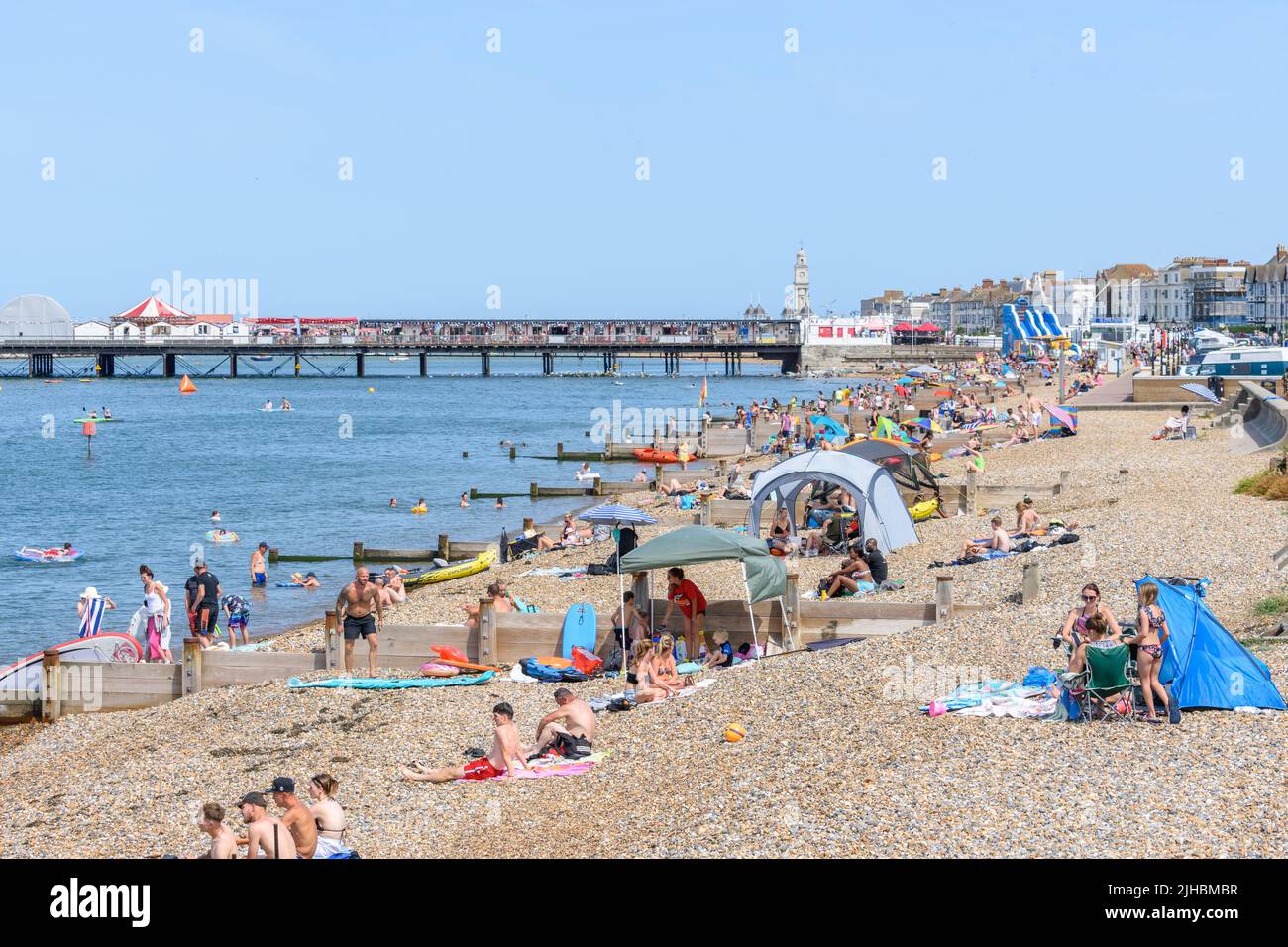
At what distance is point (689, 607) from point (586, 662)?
1.09 m

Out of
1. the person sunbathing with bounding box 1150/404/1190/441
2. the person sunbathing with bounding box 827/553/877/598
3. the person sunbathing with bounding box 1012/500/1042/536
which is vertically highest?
the person sunbathing with bounding box 1150/404/1190/441

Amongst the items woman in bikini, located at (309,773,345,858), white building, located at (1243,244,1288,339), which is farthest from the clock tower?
woman in bikini, located at (309,773,345,858)

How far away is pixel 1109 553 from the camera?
50.3ft

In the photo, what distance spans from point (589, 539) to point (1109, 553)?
34.4 ft

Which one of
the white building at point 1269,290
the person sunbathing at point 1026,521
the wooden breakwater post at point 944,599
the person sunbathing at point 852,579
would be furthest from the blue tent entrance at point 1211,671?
the white building at point 1269,290

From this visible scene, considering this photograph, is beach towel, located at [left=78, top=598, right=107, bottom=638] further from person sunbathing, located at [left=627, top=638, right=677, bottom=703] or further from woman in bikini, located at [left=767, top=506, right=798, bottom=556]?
woman in bikini, located at [left=767, top=506, right=798, bottom=556]

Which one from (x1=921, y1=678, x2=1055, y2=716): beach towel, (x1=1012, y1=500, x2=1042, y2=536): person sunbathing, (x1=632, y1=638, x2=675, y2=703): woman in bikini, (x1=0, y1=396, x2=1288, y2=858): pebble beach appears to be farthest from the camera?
(x1=1012, y1=500, x2=1042, y2=536): person sunbathing

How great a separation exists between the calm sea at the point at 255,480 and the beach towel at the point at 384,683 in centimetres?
849

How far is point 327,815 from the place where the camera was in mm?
8484

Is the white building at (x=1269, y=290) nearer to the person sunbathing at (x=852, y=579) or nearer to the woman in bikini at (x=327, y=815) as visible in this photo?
the person sunbathing at (x=852, y=579)

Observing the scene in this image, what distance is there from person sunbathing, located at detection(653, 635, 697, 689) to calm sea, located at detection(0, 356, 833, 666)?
34.4 feet

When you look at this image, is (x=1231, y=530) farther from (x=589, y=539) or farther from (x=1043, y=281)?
(x=1043, y=281)

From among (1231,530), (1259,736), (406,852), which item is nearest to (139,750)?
(406,852)

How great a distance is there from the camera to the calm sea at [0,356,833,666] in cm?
2577
